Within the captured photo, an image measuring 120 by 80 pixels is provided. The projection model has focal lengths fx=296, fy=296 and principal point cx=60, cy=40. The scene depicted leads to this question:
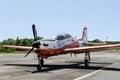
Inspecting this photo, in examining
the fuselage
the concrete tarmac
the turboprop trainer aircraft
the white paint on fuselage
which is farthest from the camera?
the white paint on fuselage

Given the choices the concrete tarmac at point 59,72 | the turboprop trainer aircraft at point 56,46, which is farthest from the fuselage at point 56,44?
the concrete tarmac at point 59,72

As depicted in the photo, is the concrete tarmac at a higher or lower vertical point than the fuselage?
lower

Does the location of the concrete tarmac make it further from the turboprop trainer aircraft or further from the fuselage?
the fuselage

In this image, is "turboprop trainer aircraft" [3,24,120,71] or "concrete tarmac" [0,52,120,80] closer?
"concrete tarmac" [0,52,120,80]

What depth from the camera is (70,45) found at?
32344 millimetres

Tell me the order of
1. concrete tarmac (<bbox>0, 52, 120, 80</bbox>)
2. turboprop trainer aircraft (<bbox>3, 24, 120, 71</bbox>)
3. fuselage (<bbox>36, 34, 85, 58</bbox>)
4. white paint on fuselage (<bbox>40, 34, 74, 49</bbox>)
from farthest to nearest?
white paint on fuselage (<bbox>40, 34, 74, 49</bbox>) < fuselage (<bbox>36, 34, 85, 58</bbox>) < turboprop trainer aircraft (<bbox>3, 24, 120, 71</bbox>) < concrete tarmac (<bbox>0, 52, 120, 80</bbox>)

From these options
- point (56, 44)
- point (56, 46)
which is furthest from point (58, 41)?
point (56, 46)

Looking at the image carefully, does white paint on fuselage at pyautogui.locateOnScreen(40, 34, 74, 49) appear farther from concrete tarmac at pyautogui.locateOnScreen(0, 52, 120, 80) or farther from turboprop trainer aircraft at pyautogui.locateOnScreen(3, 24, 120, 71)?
concrete tarmac at pyautogui.locateOnScreen(0, 52, 120, 80)

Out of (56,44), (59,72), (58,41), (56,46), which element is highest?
(58,41)

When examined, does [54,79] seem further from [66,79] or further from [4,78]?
[4,78]

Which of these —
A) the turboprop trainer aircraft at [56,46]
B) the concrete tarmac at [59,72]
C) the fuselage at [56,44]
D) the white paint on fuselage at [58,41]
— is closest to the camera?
the concrete tarmac at [59,72]

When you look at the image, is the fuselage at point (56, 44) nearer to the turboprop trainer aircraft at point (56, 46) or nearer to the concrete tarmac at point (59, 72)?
the turboprop trainer aircraft at point (56, 46)

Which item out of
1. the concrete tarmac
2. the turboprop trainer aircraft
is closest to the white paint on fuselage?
the turboprop trainer aircraft

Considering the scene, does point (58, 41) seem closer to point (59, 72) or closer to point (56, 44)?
point (56, 44)
